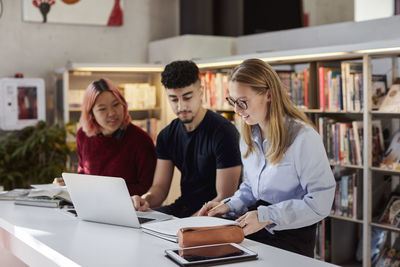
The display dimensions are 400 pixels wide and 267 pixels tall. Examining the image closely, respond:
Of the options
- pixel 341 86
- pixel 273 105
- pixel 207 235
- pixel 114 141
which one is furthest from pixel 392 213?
pixel 207 235

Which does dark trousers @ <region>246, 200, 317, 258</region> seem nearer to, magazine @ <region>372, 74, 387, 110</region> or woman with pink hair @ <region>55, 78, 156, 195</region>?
woman with pink hair @ <region>55, 78, 156, 195</region>

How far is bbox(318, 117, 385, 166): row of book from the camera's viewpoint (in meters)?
3.71

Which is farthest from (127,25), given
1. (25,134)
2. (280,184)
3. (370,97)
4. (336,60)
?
(280,184)

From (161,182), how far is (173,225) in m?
1.02

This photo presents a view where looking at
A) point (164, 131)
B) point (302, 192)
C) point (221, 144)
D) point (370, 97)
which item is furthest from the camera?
point (370, 97)

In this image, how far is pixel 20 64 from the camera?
17.0ft

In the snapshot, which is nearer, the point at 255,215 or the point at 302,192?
the point at 255,215

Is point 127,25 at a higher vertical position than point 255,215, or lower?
higher

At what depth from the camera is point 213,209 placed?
232cm

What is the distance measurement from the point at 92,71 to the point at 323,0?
2.61 m

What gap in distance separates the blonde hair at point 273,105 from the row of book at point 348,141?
160cm

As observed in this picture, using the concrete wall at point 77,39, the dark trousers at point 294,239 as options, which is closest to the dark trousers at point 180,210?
the dark trousers at point 294,239

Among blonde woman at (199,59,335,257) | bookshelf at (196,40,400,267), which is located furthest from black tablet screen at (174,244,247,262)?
bookshelf at (196,40,400,267)

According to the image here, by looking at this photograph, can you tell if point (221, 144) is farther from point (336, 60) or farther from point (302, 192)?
point (336, 60)
